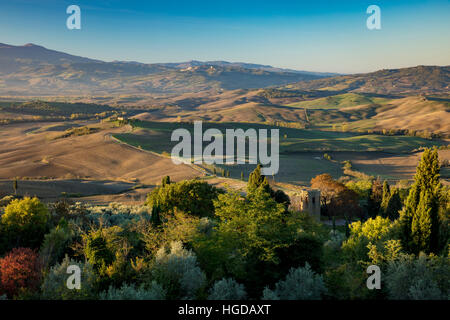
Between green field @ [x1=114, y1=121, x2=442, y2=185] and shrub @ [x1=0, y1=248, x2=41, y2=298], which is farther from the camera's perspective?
green field @ [x1=114, y1=121, x2=442, y2=185]

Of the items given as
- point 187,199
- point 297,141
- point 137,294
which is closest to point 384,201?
point 187,199

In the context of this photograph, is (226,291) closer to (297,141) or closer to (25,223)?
(25,223)

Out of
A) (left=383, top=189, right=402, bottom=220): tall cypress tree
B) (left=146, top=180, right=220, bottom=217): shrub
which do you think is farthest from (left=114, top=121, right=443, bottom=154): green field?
(left=146, top=180, right=220, bottom=217): shrub

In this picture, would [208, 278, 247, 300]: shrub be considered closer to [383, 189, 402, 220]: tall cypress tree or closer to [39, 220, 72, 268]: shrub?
[39, 220, 72, 268]: shrub

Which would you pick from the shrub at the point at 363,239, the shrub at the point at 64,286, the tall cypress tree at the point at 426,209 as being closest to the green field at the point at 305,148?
the shrub at the point at 363,239

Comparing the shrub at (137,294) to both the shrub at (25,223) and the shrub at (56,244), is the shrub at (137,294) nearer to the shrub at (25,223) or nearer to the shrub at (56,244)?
the shrub at (56,244)
